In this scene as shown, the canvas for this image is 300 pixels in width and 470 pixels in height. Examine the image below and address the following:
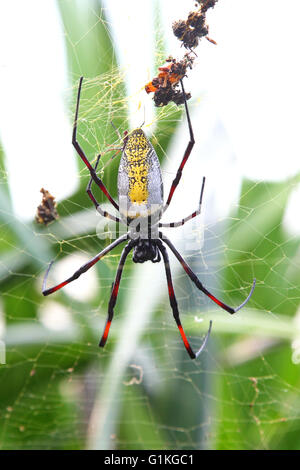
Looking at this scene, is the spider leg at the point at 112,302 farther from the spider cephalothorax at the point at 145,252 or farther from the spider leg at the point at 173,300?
the spider leg at the point at 173,300

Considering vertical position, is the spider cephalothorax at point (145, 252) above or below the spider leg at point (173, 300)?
above

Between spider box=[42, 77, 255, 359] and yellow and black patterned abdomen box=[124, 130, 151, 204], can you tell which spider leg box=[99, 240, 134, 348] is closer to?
spider box=[42, 77, 255, 359]

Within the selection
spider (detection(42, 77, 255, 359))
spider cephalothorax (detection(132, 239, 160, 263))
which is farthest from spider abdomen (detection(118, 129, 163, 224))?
spider cephalothorax (detection(132, 239, 160, 263))

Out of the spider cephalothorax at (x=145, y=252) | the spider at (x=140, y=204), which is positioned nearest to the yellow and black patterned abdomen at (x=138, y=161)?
the spider at (x=140, y=204)

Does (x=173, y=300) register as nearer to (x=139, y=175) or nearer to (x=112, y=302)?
(x=112, y=302)

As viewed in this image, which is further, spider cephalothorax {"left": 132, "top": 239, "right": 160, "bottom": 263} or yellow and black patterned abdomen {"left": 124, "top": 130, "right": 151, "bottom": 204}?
spider cephalothorax {"left": 132, "top": 239, "right": 160, "bottom": 263}
